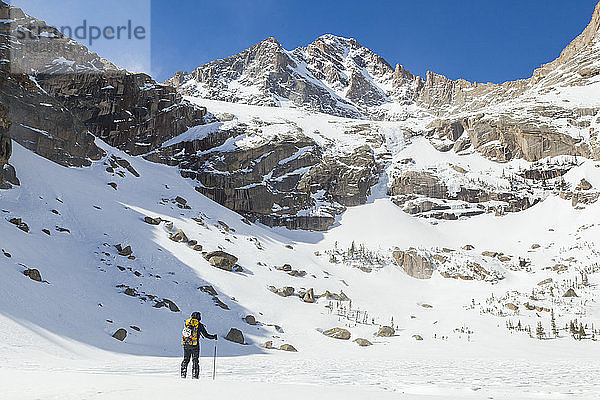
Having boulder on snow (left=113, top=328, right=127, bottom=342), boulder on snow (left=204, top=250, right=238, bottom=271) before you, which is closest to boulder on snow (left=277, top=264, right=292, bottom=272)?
boulder on snow (left=204, top=250, right=238, bottom=271)

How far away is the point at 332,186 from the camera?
54188mm

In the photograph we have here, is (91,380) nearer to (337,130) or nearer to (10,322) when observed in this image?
(10,322)

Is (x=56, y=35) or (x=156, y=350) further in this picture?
→ (x=56, y=35)

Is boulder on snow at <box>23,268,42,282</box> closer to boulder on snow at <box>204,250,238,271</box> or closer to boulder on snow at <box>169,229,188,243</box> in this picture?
boulder on snow at <box>204,250,238,271</box>

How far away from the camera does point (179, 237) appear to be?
1176 inches

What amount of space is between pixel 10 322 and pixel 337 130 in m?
57.7

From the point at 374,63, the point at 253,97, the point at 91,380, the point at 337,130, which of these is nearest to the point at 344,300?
the point at 91,380

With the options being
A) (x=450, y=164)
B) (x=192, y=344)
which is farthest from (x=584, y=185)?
(x=192, y=344)

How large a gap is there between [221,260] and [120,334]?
12642 mm

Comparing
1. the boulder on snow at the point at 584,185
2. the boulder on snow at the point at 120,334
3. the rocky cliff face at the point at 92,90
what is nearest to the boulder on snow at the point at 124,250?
the boulder on snow at the point at 120,334

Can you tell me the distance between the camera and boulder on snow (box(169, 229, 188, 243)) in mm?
29688

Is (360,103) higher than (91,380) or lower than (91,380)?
higher

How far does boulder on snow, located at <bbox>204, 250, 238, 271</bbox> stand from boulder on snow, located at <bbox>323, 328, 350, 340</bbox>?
905 centimetres

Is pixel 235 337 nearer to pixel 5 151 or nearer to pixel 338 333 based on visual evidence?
pixel 338 333
